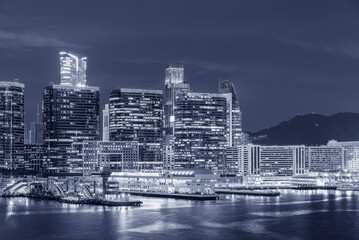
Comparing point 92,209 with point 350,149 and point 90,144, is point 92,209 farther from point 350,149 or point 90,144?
point 350,149

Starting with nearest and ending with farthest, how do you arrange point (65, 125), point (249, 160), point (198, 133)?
1. point (65, 125)
2. point (198, 133)
3. point (249, 160)

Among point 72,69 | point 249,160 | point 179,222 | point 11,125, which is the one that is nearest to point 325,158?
point 249,160

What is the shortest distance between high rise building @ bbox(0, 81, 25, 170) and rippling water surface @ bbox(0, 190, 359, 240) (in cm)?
5910

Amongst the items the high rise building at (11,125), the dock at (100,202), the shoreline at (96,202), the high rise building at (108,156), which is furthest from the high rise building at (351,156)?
the dock at (100,202)

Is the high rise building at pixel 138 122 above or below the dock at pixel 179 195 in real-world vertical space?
above

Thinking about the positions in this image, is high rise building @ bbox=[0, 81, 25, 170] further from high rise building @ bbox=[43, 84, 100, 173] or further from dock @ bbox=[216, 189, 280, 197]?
dock @ bbox=[216, 189, 280, 197]

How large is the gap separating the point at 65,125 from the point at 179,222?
77.2 metres

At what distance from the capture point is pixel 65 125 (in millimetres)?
130375

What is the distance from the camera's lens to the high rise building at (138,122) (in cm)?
13688

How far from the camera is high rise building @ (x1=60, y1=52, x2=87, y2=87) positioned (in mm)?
144375

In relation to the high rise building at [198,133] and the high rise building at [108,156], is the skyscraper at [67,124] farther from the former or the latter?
the high rise building at [198,133]

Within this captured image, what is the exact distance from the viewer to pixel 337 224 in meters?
57.6

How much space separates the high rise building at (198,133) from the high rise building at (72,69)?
23.6 metres

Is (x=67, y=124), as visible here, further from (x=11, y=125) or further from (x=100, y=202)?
(x=100, y=202)
